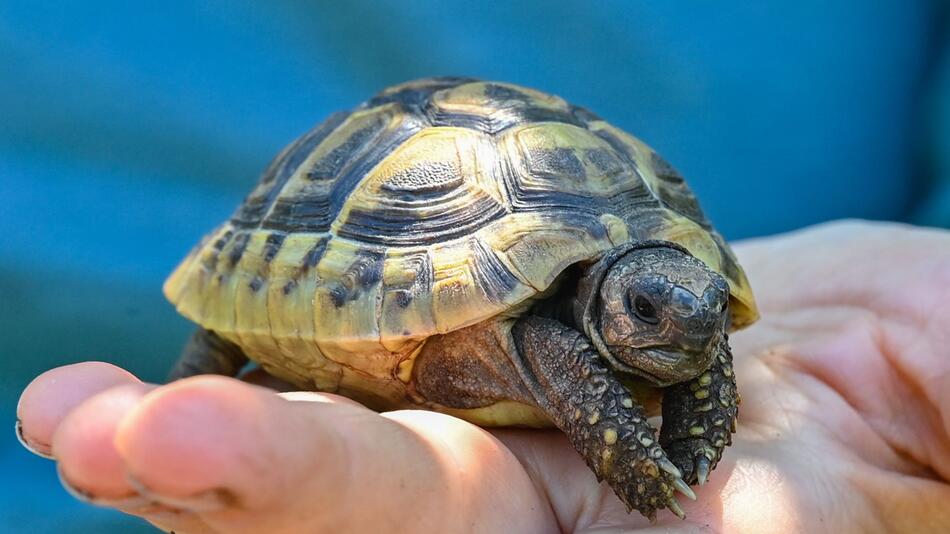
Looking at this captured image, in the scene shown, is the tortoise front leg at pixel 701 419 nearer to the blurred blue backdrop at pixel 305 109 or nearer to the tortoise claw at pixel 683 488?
the tortoise claw at pixel 683 488

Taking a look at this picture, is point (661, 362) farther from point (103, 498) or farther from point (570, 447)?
point (103, 498)

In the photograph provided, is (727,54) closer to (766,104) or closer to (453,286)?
(766,104)

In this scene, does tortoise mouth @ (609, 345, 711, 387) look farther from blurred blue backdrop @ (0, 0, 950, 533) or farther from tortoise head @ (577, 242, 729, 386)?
blurred blue backdrop @ (0, 0, 950, 533)

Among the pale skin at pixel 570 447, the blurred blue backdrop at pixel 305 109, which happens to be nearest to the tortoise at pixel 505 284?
the pale skin at pixel 570 447

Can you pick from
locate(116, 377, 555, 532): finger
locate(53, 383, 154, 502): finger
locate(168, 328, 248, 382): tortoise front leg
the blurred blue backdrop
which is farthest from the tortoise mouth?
the blurred blue backdrop

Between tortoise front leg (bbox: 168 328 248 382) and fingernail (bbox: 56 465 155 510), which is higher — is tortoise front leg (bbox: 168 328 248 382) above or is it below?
below

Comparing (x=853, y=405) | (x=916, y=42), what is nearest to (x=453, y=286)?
(x=853, y=405)

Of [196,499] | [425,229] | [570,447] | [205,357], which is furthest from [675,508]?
[205,357]

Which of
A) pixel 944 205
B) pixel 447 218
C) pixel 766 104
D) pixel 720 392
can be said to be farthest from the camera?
pixel 766 104
